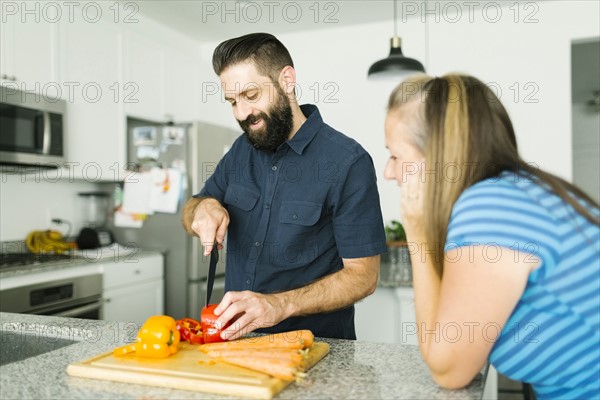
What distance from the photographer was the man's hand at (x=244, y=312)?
4.18 feet

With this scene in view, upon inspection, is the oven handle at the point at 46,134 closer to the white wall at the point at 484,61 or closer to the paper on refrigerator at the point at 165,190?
the paper on refrigerator at the point at 165,190

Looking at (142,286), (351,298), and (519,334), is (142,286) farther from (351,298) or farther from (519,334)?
(519,334)

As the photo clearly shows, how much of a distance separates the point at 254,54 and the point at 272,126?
215mm

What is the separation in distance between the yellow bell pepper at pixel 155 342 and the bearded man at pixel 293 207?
1.23 ft

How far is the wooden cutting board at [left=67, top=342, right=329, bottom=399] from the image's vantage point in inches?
39.8

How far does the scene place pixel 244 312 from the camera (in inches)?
51.6

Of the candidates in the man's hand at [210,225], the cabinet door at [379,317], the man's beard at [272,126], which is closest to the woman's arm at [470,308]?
the man's hand at [210,225]

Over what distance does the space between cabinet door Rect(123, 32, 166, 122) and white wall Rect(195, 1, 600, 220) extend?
0.73 metres

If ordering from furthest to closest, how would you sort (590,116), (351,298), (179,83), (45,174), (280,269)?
(590,116), (179,83), (45,174), (280,269), (351,298)

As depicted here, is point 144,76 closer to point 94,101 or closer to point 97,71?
point 97,71

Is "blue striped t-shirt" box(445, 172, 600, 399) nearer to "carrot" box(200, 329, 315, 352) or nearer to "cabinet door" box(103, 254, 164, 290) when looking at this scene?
"carrot" box(200, 329, 315, 352)

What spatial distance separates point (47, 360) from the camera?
4.07 feet

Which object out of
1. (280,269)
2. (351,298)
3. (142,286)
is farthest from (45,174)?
(351,298)

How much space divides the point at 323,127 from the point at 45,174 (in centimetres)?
241
